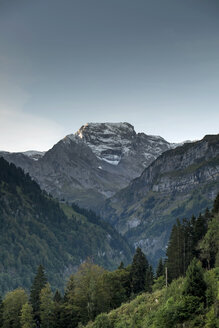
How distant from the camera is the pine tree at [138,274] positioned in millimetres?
111500

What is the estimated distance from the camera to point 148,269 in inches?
4552

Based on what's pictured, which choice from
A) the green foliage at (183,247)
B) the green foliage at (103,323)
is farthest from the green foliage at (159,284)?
the green foliage at (103,323)

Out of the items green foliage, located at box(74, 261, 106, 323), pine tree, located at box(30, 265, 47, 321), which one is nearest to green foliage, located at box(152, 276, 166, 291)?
green foliage, located at box(74, 261, 106, 323)

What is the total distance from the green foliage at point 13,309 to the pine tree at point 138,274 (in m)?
30.8

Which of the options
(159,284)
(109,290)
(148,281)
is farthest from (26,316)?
(159,284)

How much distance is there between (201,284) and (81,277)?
6114 centimetres

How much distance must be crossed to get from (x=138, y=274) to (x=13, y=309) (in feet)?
119

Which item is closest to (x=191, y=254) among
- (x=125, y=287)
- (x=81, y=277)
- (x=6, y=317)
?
Result: (x=125, y=287)

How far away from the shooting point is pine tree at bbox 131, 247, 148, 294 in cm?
11150

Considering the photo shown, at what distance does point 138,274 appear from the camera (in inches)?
4505

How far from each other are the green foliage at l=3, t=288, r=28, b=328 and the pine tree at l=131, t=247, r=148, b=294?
3080 centimetres

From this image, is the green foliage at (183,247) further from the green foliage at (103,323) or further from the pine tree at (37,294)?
the green foliage at (103,323)

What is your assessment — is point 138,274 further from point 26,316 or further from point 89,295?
point 26,316

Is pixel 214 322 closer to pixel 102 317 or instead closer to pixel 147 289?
pixel 102 317
